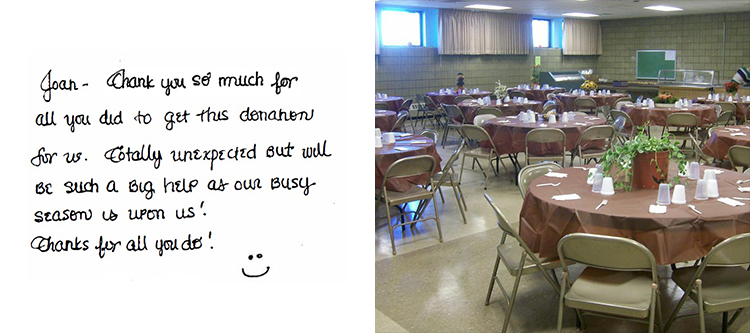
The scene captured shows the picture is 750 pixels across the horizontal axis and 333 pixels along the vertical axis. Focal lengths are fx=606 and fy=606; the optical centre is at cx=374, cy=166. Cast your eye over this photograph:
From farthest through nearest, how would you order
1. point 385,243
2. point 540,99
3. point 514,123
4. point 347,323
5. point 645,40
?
point 645,40 → point 540,99 → point 514,123 → point 385,243 → point 347,323

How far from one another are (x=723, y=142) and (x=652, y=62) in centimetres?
1466

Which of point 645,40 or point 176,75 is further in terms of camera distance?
point 645,40

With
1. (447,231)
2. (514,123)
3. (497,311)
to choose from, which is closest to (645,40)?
(514,123)

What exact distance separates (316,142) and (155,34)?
0.97 feet

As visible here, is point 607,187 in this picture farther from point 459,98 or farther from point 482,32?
point 482,32

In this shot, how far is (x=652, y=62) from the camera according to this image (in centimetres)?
1908

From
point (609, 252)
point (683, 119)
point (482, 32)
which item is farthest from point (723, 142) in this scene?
point (482, 32)

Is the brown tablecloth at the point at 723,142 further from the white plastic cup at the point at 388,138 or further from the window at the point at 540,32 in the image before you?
the window at the point at 540,32

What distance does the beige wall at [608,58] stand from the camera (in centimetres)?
1546

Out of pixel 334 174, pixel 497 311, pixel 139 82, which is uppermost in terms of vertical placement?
pixel 139 82

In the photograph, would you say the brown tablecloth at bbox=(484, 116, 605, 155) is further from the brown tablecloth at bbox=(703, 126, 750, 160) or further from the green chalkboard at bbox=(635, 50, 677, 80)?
the green chalkboard at bbox=(635, 50, 677, 80)

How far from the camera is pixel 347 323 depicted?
40.2 inches

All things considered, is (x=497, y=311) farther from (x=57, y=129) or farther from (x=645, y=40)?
(x=645, y=40)

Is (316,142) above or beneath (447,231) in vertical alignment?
above
